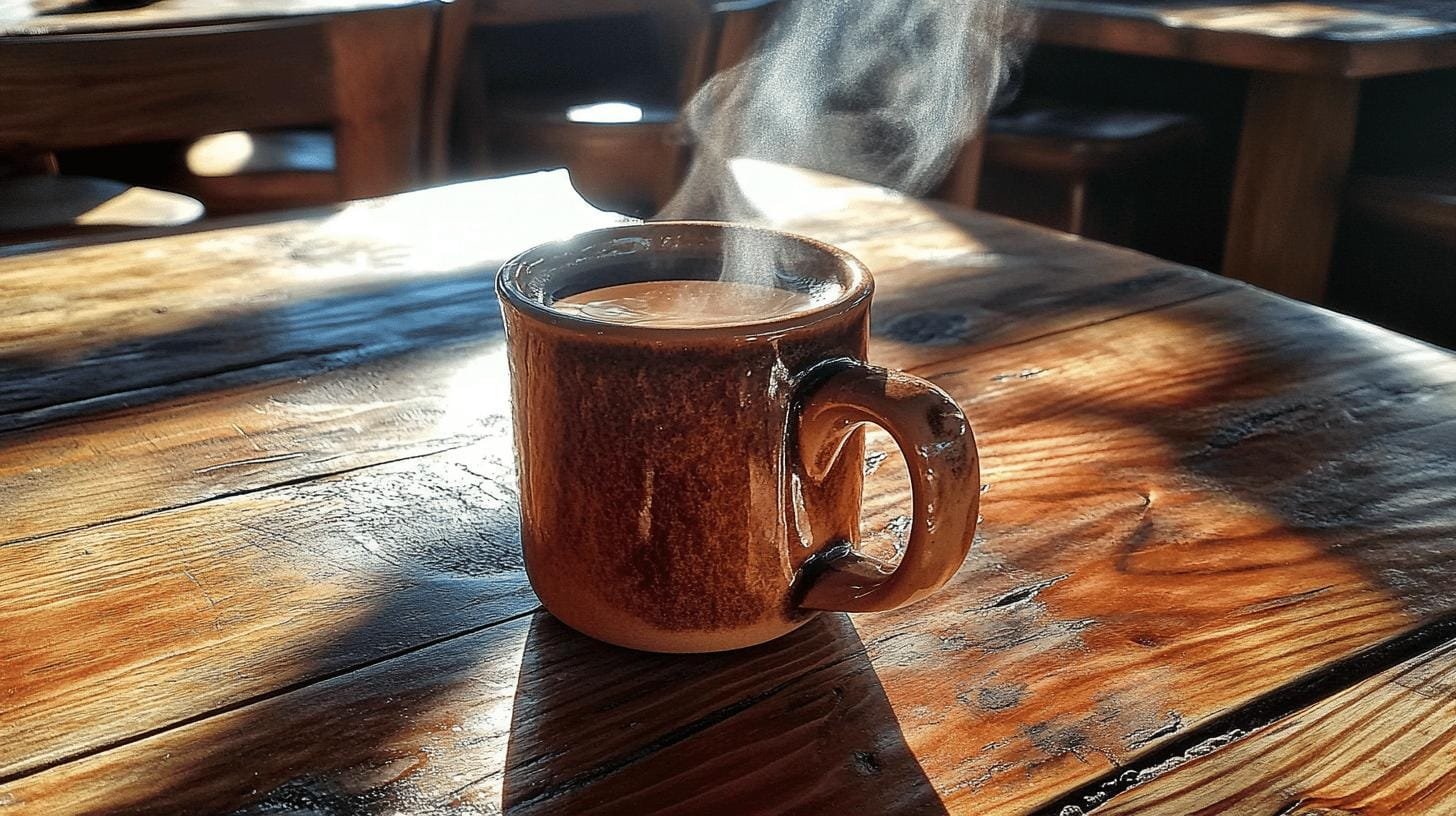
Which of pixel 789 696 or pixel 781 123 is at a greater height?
pixel 781 123

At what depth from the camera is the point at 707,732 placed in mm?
415

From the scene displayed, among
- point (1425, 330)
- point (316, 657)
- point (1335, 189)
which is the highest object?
point (316, 657)

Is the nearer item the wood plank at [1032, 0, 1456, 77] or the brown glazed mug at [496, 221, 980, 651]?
the brown glazed mug at [496, 221, 980, 651]

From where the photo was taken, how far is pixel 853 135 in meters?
2.27

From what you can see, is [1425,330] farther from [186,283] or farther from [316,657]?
[316,657]

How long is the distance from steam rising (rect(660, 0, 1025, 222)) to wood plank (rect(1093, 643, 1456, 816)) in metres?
0.42

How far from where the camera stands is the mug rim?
40cm

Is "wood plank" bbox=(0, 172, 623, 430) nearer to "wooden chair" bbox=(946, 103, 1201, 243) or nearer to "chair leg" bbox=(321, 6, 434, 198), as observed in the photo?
"chair leg" bbox=(321, 6, 434, 198)

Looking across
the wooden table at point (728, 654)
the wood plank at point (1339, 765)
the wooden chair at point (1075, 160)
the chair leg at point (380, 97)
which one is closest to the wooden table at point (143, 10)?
the chair leg at point (380, 97)

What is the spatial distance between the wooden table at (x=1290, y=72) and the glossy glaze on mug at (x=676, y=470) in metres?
1.70

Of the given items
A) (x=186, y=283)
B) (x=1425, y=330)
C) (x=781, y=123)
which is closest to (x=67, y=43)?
(x=186, y=283)

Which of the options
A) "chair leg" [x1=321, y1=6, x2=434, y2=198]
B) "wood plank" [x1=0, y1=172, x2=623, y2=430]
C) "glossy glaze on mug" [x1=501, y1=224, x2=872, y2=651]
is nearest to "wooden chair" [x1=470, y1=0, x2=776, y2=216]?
"chair leg" [x1=321, y1=6, x2=434, y2=198]

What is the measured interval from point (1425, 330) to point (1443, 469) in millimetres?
2173

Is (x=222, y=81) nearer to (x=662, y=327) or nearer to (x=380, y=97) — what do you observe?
(x=380, y=97)
